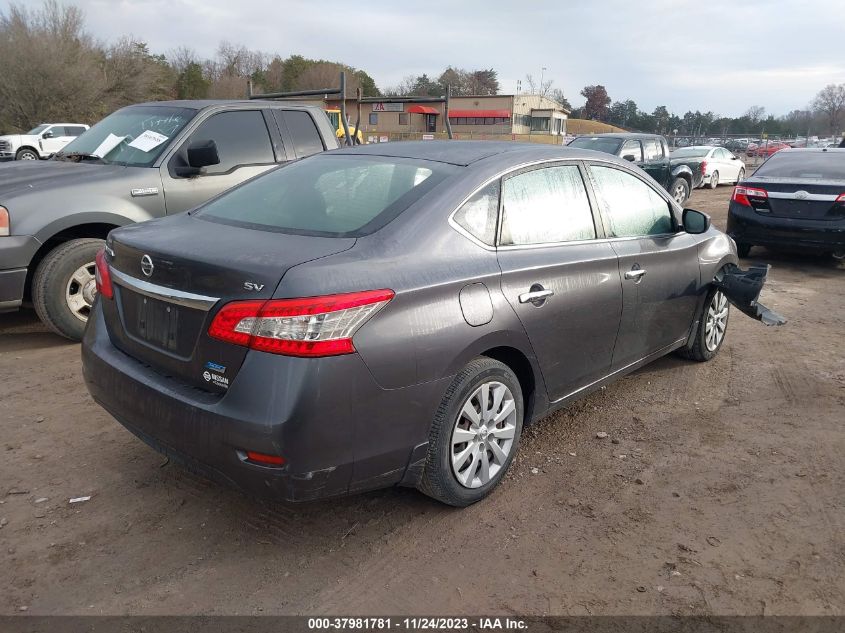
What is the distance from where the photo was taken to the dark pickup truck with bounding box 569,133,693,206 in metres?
13.0

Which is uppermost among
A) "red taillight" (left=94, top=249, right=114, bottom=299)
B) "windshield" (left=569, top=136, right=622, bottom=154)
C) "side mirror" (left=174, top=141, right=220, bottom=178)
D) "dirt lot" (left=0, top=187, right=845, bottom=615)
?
"windshield" (left=569, top=136, right=622, bottom=154)

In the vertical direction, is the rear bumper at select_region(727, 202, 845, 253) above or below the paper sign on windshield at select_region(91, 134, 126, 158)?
below

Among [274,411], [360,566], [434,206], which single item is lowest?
[360,566]

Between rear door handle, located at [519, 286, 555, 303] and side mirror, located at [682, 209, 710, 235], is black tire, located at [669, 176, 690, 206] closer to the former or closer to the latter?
side mirror, located at [682, 209, 710, 235]

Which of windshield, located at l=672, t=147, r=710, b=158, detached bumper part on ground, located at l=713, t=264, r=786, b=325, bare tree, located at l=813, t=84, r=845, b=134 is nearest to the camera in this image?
detached bumper part on ground, located at l=713, t=264, r=786, b=325

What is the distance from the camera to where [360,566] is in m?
2.80

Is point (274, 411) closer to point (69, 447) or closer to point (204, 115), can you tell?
point (69, 447)

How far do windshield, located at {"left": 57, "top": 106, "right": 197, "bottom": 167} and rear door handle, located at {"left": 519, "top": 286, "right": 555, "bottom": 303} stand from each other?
3.84 metres

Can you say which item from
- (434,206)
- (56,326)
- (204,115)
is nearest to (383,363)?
(434,206)

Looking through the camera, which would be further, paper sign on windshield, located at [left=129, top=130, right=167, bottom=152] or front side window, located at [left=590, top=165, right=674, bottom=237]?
paper sign on windshield, located at [left=129, top=130, right=167, bottom=152]

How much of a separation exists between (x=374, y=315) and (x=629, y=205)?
2.28m

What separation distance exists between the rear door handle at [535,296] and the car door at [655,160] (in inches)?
436

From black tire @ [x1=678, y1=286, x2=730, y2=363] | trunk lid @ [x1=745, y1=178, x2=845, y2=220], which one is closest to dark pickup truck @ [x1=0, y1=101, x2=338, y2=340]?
black tire @ [x1=678, y1=286, x2=730, y2=363]

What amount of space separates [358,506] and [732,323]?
475 cm
